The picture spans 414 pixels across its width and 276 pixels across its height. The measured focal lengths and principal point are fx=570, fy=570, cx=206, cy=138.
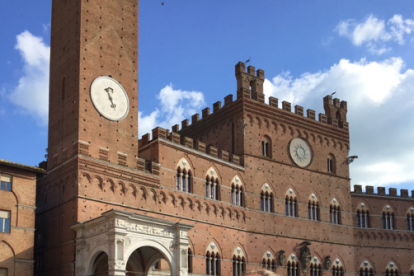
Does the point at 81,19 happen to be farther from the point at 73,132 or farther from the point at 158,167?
the point at 158,167

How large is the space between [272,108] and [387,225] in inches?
491

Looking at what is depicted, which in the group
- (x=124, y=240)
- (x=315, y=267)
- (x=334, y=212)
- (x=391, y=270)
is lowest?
(x=391, y=270)

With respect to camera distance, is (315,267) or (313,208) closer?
(315,267)

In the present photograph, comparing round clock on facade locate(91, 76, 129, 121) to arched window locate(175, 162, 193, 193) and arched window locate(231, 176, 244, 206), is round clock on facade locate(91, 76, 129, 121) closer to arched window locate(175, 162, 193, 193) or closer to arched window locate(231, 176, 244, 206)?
arched window locate(175, 162, 193, 193)

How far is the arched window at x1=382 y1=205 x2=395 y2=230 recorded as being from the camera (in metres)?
40.3

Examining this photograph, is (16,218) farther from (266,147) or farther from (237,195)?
(266,147)

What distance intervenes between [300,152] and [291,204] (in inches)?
146

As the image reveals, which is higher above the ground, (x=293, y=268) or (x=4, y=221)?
(x=4, y=221)

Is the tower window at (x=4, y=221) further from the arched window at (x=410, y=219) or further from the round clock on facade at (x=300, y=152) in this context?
the arched window at (x=410, y=219)

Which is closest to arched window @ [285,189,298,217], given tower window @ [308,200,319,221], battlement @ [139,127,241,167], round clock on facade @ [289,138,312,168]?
tower window @ [308,200,319,221]

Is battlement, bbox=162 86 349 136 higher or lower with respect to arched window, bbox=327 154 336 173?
higher

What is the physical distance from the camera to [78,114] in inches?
1037

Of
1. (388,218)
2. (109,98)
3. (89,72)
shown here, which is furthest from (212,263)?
(388,218)

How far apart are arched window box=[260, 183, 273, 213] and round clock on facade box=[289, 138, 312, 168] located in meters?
3.41
